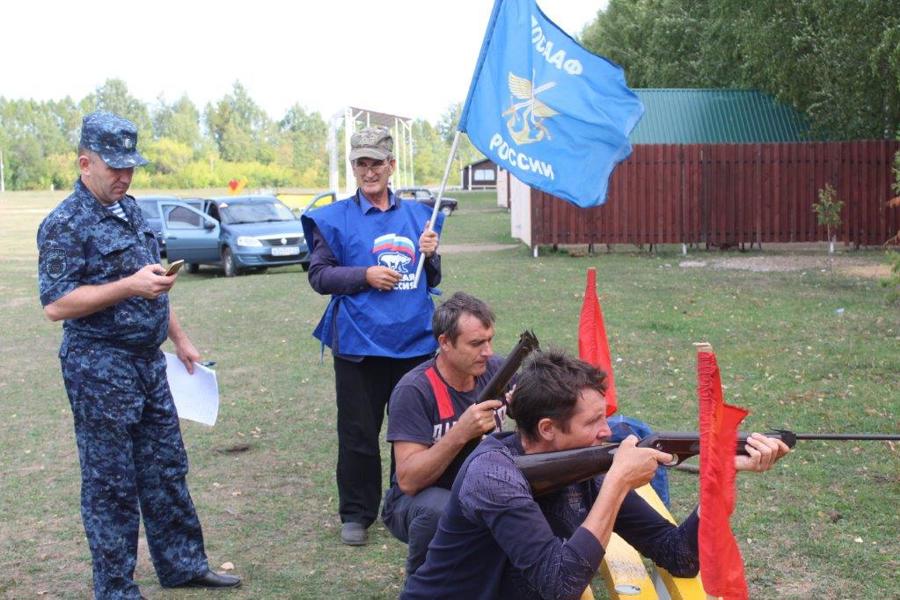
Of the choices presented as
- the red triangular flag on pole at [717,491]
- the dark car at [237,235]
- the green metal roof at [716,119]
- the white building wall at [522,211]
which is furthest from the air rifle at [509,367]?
the green metal roof at [716,119]

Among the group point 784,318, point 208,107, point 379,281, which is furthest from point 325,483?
point 208,107

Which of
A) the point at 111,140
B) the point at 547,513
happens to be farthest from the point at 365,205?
the point at 547,513

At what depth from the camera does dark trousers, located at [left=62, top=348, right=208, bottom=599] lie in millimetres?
4539

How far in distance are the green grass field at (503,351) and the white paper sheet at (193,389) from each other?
2.70ft

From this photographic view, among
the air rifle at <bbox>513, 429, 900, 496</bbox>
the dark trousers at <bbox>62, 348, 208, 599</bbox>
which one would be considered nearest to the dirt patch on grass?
the dark trousers at <bbox>62, 348, 208, 599</bbox>

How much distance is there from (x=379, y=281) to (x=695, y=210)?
1884 centimetres

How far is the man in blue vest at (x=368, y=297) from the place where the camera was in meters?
5.52

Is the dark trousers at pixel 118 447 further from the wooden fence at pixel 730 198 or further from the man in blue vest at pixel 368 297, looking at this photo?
the wooden fence at pixel 730 198

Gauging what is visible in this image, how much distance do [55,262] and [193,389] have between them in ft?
3.82

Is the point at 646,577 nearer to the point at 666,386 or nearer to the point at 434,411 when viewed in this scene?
the point at 434,411

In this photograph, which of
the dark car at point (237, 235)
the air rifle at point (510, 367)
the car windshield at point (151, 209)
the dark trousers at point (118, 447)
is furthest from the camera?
the car windshield at point (151, 209)

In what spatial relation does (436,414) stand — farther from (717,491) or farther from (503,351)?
(503,351)

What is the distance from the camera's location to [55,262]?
4430 mm

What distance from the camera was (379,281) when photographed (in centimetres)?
545
